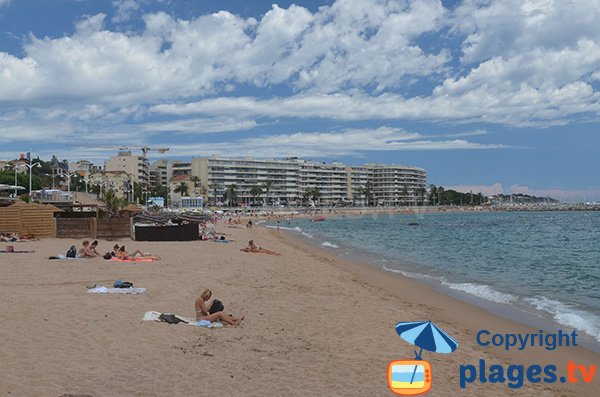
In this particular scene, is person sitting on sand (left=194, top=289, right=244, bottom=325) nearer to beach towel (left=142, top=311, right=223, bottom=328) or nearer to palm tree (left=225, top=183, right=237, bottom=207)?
beach towel (left=142, top=311, right=223, bottom=328)

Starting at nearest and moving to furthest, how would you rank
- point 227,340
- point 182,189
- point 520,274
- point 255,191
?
point 227,340 → point 520,274 → point 182,189 → point 255,191

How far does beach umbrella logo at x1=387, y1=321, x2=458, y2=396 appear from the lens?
553cm

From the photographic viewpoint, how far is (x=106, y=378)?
609cm

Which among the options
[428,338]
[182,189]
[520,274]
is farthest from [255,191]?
[428,338]

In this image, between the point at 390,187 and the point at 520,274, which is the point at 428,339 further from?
the point at 390,187

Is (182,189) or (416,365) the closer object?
(416,365)

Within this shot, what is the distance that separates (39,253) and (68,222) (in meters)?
8.67

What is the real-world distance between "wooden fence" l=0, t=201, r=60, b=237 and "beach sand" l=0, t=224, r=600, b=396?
12.4 meters

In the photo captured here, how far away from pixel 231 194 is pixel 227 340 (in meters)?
140

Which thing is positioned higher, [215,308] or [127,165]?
[127,165]

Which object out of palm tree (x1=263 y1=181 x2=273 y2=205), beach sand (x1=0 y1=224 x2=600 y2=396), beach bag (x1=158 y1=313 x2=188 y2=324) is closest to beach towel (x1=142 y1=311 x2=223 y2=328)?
beach bag (x1=158 y1=313 x2=188 y2=324)

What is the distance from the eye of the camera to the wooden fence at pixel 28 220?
26641 mm

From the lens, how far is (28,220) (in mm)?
27234

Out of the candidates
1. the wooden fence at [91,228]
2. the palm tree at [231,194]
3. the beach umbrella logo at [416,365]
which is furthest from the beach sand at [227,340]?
the palm tree at [231,194]
